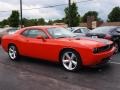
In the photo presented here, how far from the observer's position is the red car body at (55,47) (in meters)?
7.43

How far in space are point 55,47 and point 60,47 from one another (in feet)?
0.73

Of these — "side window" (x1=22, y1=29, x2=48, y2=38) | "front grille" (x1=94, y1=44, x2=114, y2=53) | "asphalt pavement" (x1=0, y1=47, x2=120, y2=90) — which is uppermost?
"side window" (x1=22, y1=29, x2=48, y2=38)

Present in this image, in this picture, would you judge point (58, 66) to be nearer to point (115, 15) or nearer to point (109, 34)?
point (109, 34)

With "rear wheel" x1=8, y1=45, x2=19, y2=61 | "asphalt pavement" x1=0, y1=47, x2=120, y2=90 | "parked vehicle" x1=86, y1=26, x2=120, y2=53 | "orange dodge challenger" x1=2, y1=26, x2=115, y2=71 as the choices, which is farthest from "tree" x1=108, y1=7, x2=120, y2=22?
"asphalt pavement" x1=0, y1=47, x2=120, y2=90

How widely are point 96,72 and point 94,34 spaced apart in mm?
4829

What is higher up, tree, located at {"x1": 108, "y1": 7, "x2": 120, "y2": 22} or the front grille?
tree, located at {"x1": 108, "y1": 7, "x2": 120, "y2": 22}

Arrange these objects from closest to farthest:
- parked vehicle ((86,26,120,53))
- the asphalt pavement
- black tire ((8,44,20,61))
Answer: the asphalt pavement < black tire ((8,44,20,61)) < parked vehicle ((86,26,120,53))

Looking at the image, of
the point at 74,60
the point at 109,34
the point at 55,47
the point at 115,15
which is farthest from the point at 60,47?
the point at 115,15

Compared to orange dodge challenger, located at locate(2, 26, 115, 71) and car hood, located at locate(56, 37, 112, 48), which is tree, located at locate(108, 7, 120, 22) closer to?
orange dodge challenger, located at locate(2, 26, 115, 71)

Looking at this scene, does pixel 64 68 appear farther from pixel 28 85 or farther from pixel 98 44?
pixel 28 85

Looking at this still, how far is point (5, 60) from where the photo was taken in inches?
399

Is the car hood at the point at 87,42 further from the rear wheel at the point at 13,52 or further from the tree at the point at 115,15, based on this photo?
the tree at the point at 115,15

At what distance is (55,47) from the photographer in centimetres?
821

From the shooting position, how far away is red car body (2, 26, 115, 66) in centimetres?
743
